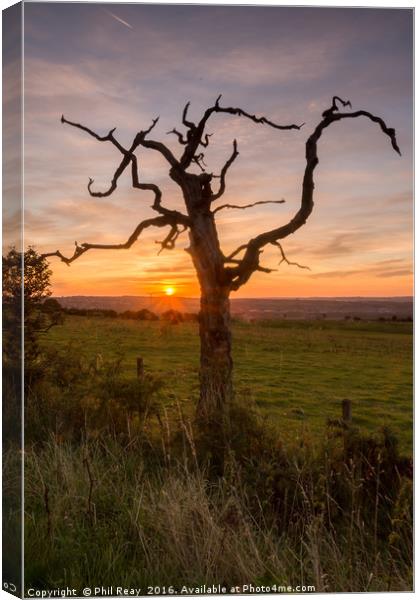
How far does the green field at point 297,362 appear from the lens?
15680 millimetres

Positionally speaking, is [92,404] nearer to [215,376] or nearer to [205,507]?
[215,376]

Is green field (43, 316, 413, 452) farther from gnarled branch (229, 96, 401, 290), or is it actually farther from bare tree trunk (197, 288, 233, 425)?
gnarled branch (229, 96, 401, 290)

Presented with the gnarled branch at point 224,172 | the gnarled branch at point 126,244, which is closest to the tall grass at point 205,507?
the gnarled branch at point 126,244

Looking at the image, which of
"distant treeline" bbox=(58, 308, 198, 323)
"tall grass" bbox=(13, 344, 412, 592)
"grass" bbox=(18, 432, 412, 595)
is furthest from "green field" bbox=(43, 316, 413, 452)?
"grass" bbox=(18, 432, 412, 595)

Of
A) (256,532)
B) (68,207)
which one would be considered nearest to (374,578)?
(256,532)

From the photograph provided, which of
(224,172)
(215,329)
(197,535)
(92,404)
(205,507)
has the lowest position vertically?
(197,535)

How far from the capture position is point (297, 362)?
25234mm

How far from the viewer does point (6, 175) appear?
4.90m

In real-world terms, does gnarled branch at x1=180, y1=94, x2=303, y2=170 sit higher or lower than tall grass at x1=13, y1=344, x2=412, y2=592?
higher

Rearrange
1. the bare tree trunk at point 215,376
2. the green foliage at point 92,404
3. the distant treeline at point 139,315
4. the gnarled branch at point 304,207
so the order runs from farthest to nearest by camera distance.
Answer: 1. the distant treeline at point 139,315
2. the gnarled branch at point 304,207
3. the green foliage at point 92,404
4. the bare tree trunk at point 215,376

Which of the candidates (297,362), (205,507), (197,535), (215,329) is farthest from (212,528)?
(297,362)

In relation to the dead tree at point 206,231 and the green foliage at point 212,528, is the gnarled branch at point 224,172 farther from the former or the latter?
the green foliage at point 212,528


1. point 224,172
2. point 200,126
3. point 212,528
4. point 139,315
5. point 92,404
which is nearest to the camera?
point 212,528

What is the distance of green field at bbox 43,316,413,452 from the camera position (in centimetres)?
1568
